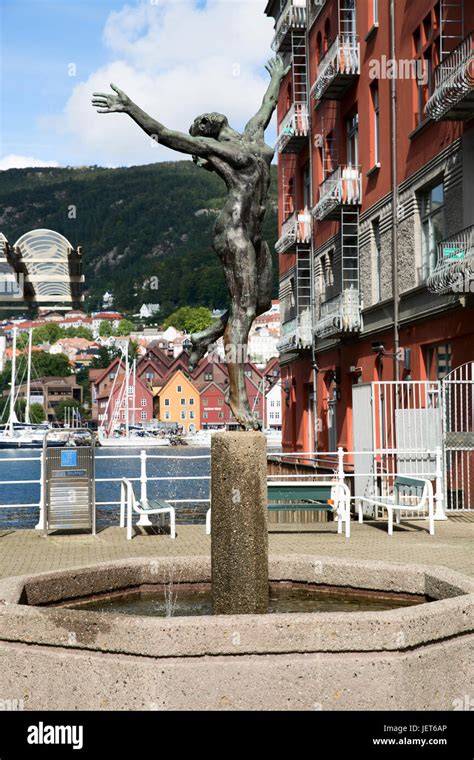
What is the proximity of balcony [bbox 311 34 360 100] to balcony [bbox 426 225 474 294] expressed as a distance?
421 inches

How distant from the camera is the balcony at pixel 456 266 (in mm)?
19094

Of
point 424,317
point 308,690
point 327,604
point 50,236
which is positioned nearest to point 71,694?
point 308,690

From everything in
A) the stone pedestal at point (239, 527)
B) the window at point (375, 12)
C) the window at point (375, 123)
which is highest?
the window at point (375, 12)

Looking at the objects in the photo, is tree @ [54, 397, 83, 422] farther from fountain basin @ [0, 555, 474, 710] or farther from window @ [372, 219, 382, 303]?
fountain basin @ [0, 555, 474, 710]

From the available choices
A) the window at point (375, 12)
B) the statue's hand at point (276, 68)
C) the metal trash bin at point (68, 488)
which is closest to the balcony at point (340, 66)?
the window at point (375, 12)

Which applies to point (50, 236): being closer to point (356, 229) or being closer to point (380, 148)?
point (380, 148)

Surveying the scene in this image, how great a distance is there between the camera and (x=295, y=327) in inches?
1484

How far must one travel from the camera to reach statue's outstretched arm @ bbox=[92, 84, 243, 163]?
22.7ft

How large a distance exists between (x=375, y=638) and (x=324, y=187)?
27656mm

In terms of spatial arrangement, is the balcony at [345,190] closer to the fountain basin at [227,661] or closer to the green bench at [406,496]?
the green bench at [406,496]

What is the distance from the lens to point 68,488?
49.6 ft

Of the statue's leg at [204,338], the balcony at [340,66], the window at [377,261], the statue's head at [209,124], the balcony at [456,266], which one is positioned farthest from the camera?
the balcony at [340,66]

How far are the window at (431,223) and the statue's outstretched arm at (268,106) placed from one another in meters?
15.4
